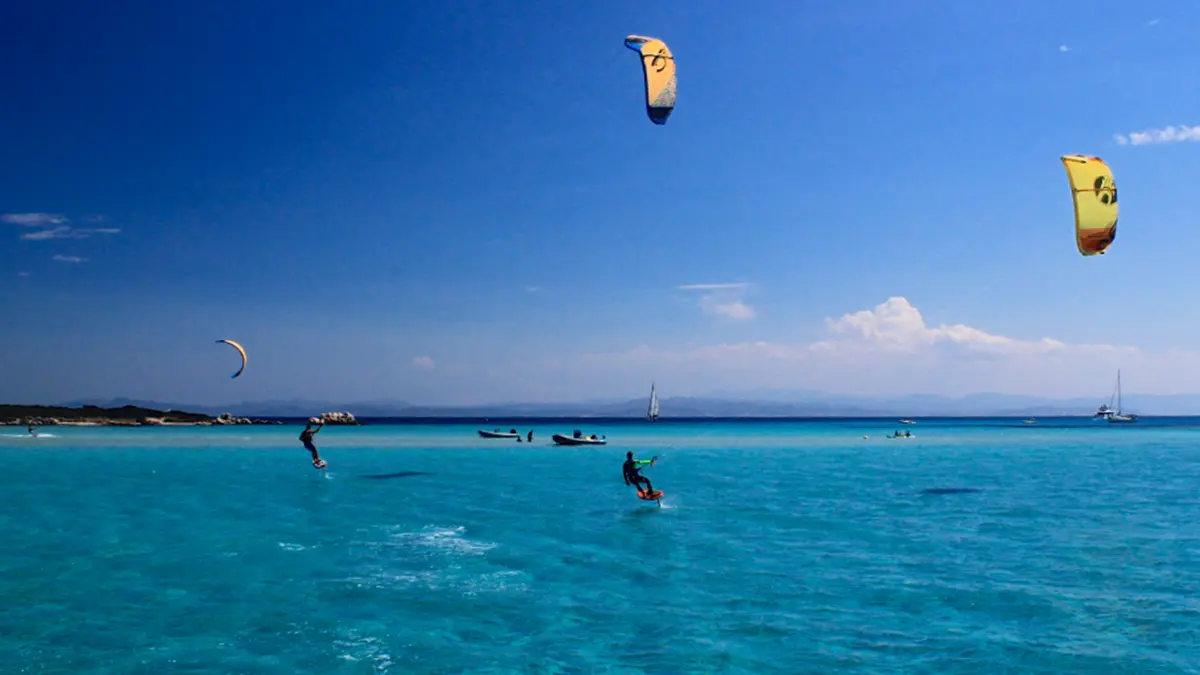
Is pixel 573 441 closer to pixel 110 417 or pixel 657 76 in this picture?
pixel 657 76

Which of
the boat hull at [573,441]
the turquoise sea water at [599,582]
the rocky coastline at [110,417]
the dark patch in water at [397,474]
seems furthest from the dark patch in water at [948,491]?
the rocky coastline at [110,417]

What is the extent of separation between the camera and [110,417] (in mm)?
144375

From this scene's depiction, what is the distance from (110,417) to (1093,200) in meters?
160

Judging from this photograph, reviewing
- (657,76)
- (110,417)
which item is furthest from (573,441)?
(110,417)

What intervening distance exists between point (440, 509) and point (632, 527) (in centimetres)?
683

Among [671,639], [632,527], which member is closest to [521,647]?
[671,639]

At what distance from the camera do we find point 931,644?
10.4 m

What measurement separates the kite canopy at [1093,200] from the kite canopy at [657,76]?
35.6 feet

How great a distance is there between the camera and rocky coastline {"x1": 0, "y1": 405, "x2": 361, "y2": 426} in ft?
442

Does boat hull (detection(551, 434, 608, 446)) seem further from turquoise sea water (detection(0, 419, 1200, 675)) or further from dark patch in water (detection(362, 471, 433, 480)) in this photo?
turquoise sea water (detection(0, 419, 1200, 675))

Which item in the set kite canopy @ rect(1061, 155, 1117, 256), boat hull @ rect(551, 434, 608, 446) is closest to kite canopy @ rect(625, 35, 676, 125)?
kite canopy @ rect(1061, 155, 1117, 256)

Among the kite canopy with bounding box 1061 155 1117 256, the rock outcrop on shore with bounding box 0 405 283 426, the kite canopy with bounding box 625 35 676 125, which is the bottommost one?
the rock outcrop on shore with bounding box 0 405 283 426

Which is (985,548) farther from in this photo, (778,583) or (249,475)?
(249,475)

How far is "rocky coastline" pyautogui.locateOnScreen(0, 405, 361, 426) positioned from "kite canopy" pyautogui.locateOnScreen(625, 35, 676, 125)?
12258 centimetres
